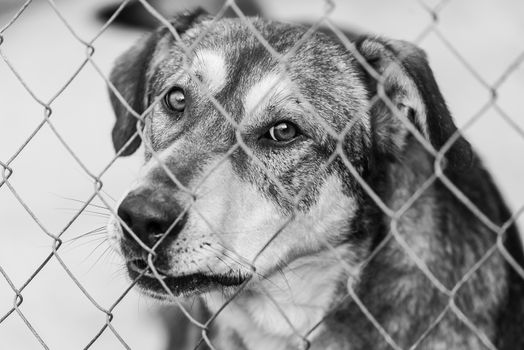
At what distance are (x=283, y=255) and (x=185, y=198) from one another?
0.57m

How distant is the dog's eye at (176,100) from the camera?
3.16 meters

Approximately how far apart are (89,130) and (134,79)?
8.60ft

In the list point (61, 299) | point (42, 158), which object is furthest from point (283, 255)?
point (42, 158)

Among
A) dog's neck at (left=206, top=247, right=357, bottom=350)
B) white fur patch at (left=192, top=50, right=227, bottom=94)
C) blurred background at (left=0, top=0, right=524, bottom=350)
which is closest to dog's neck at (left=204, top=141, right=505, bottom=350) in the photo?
dog's neck at (left=206, top=247, right=357, bottom=350)

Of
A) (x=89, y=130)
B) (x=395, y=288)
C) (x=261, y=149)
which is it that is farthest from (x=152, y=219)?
(x=89, y=130)

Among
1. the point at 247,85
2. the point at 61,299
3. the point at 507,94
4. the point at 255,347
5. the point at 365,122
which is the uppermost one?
the point at 507,94

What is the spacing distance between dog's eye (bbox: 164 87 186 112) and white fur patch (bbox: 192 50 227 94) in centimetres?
11

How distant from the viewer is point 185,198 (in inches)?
101

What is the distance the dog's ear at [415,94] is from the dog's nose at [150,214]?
818 mm

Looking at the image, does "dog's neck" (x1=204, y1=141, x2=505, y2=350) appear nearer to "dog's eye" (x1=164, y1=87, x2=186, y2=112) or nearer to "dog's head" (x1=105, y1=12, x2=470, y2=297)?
"dog's head" (x1=105, y1=12, x2=470, y2=297)

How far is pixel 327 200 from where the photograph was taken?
306cm

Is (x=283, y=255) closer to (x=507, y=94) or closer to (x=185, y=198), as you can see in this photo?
(x=185, y=198)

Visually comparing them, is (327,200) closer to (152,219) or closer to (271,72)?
(271,72)

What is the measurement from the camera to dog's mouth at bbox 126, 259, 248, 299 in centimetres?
273
